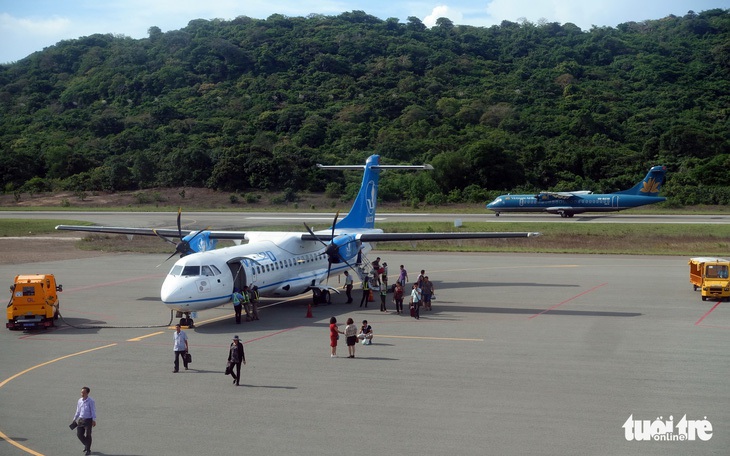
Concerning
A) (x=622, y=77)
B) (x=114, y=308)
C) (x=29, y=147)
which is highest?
(x=622, y=77)

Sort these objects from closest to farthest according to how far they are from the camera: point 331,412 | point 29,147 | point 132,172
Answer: point 331,412 < point 132,172 < point 29,147

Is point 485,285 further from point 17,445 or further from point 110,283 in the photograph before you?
point 17,445

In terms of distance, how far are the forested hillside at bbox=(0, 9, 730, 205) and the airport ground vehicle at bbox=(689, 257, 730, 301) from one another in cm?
4958

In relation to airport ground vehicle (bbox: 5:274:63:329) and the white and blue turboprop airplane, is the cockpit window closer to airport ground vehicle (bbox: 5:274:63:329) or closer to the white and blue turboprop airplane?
the white and blue turboprop airplane

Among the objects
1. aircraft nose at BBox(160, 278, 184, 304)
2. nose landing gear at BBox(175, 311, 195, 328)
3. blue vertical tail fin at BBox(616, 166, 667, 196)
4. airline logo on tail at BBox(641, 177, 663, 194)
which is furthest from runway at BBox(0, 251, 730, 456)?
airline logo on tail at BBox(641, 177, 663, 194)

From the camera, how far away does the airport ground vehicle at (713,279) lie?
2788cm

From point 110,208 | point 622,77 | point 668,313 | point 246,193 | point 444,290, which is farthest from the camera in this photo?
point 622,77

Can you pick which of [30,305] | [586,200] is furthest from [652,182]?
[30,305]

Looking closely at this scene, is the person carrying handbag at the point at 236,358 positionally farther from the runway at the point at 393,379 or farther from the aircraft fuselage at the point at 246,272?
the aircraft fuselage at the point at 246,272

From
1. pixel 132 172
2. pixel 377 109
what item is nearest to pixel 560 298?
pixel 132 172

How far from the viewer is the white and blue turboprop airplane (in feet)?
77.8

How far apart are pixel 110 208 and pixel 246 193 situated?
1535 cm

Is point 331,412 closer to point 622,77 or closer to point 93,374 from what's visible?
point 93,374

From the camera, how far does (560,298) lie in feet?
96.4
